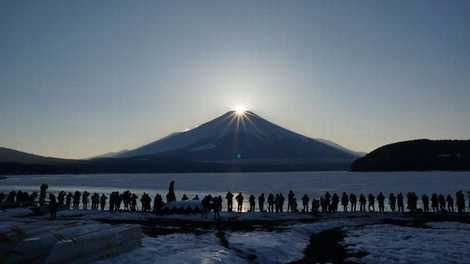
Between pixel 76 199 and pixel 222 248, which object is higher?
pixel 76 199

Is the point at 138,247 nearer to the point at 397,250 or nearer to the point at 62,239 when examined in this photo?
the point at 62,239

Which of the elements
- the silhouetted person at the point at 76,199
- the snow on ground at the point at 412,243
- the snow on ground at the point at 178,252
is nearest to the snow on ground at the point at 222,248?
the snow on ground at the point at 178,252

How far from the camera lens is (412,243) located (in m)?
21.7

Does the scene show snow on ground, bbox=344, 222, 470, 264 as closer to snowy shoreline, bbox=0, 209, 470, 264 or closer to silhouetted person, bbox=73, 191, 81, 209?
snowy shoreline, bbox=0, 209, 470, 264

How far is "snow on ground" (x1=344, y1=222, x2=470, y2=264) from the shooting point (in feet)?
60.2

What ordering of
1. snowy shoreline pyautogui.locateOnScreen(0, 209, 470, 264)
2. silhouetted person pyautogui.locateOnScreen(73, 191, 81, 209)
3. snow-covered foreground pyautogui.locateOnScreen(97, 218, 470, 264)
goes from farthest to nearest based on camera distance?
silhouetted person pyautogui.locateOnScreen(73, 191, 81, 209)
snowy shoreline pyautogui.locateOnScreen(0, 209, 470, 264)
snow-covered foreground pyautogui.locateOnScreen(97, 218, 470, 264)

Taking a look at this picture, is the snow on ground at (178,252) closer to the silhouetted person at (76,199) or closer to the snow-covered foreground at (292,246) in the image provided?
the snow-covered foreground at (292,246)

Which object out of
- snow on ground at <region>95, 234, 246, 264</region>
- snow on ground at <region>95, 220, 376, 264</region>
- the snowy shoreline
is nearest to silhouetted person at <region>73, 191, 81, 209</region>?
the snowy shoreline

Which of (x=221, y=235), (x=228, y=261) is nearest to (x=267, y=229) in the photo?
(x=221, y=235)

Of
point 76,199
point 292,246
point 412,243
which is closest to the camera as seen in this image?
point 292,246

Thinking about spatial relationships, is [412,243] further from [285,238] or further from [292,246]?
[285,238]

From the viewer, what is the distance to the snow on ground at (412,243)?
1834cm

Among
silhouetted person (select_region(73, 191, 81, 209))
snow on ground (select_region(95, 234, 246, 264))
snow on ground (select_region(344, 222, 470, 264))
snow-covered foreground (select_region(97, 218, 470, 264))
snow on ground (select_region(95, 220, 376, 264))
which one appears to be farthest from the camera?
silhouetted person (select_region(73, 191, 81, 209))

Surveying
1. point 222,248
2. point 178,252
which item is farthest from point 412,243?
point 178,252
